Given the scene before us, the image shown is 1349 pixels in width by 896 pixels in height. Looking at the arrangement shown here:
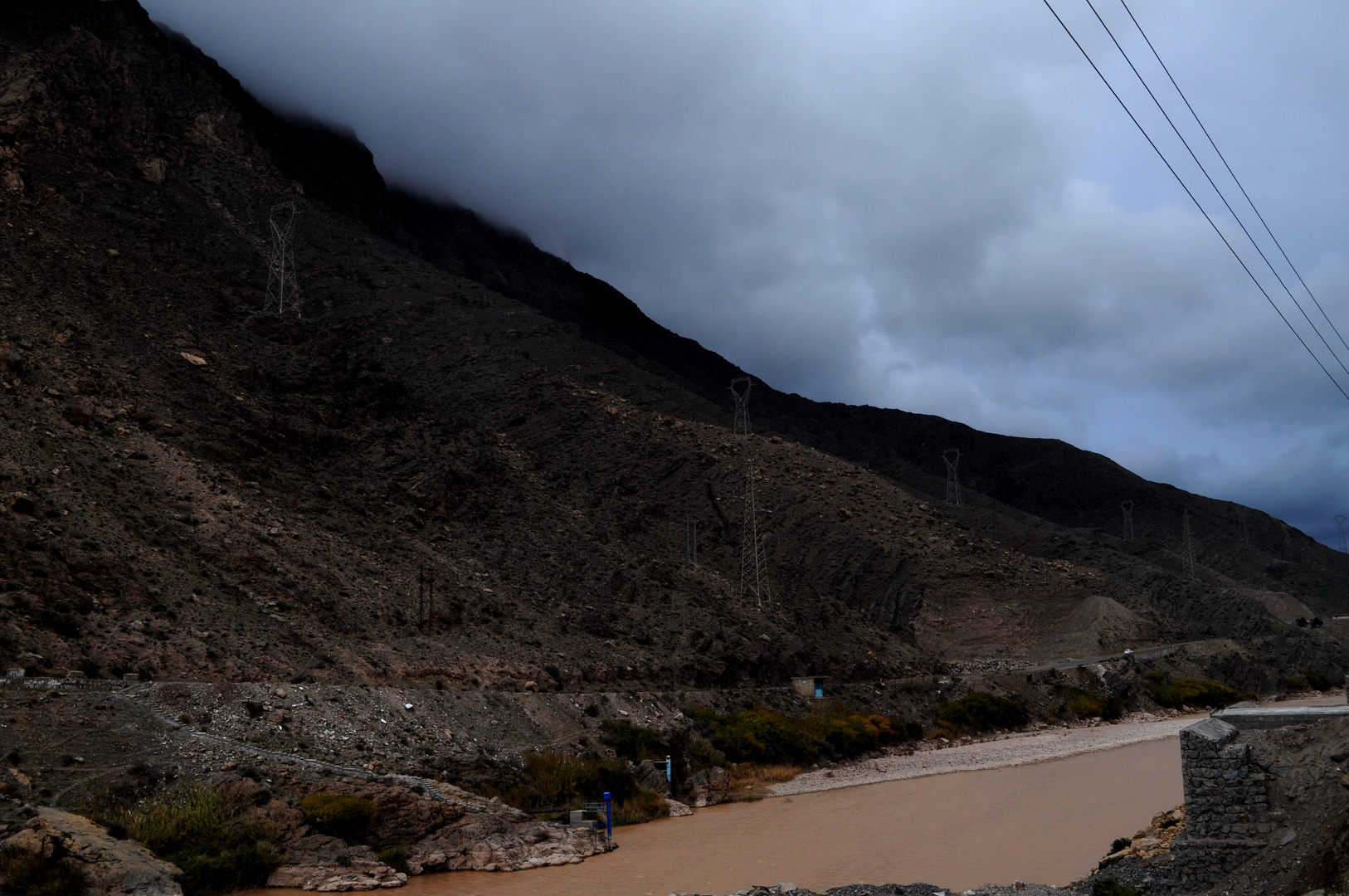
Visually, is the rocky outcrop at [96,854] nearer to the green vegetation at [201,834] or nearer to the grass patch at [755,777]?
the green vegetation at [201,834]

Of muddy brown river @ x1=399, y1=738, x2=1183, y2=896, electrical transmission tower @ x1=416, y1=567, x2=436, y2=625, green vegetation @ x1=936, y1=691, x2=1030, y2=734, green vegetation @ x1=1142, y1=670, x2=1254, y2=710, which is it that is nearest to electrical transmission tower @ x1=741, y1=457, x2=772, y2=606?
green vegetation @ x1=936, y1=691, x2=1030, y2=734

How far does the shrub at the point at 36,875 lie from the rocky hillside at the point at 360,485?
8.17 metres

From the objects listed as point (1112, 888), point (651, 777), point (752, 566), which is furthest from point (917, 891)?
point (752, 566)

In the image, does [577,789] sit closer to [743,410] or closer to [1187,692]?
[1187,692]

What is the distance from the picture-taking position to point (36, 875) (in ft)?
53.2

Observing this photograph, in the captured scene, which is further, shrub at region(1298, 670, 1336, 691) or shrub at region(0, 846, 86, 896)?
shrub at region(1298, 670, 1336, 691)

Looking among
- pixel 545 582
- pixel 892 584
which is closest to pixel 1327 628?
pixel 892 584

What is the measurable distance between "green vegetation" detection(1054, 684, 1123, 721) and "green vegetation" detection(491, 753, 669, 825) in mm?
33800

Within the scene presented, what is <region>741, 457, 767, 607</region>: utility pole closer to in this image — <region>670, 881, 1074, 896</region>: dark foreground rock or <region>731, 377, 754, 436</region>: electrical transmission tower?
<region>731, 377, 754, 436</region>: electrical transmission tower

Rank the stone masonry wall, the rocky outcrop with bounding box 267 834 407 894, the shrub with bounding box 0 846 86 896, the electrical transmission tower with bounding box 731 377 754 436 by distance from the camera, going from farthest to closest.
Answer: the electrical transmission tower with bounding box 731 377 754 436, the rocky outcrop with bounding box 267 834 407 894, the shrub with bounding box 0 846 86 896, the stone masonry wall

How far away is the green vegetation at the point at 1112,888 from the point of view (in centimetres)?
1469

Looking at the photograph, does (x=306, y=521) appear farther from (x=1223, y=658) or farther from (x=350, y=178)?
(x=350, y=178)

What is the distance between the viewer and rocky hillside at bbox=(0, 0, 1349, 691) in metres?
31.3

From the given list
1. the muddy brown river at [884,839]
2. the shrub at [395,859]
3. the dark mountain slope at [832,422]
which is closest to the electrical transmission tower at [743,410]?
the dark mountain slope at [832,422]
